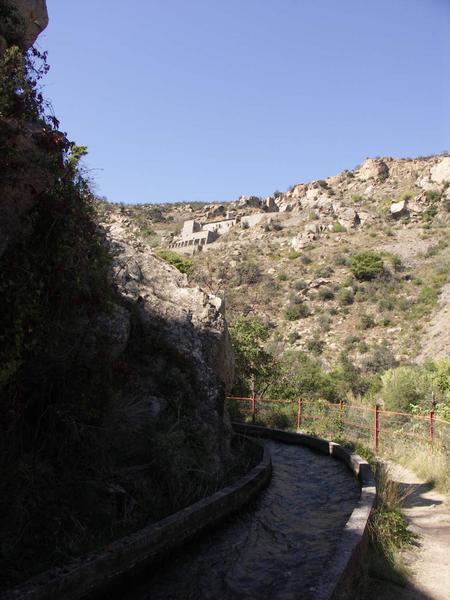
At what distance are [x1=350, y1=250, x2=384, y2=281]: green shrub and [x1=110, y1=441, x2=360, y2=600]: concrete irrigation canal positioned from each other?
37.2m

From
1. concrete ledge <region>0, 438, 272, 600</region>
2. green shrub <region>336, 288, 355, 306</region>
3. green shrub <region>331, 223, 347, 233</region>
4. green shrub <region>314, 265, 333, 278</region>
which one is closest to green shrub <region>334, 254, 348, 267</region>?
green shrub <region>314, 265, 333, 278</region>

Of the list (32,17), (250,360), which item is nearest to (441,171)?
(250,360)

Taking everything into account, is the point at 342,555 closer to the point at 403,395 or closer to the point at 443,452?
the point at 443,452

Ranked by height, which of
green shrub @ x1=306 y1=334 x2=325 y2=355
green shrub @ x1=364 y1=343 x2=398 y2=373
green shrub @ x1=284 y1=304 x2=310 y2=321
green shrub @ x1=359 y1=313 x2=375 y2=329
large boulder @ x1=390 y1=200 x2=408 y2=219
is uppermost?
large boulder @ x1=390 y1=200 x2=408 y2=219

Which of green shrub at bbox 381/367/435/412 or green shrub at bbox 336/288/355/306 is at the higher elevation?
green shrub at bbox 336/288/355/306

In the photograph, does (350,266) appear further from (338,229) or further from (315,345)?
(315,345)

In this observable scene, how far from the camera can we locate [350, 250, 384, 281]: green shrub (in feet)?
147

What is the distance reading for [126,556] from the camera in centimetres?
464

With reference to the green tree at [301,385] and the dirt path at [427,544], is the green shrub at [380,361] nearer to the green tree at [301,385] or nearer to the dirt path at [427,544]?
the green tree at [301,385]

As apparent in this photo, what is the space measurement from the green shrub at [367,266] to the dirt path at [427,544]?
36.2 meters

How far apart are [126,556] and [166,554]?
78 centimetres

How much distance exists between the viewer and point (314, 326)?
4012 centimetres

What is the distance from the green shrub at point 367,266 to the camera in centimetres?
4488

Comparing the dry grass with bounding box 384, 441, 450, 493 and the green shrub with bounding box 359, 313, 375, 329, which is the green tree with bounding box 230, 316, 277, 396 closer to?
the dry grass with bounding box 384, 441, 450, 493
